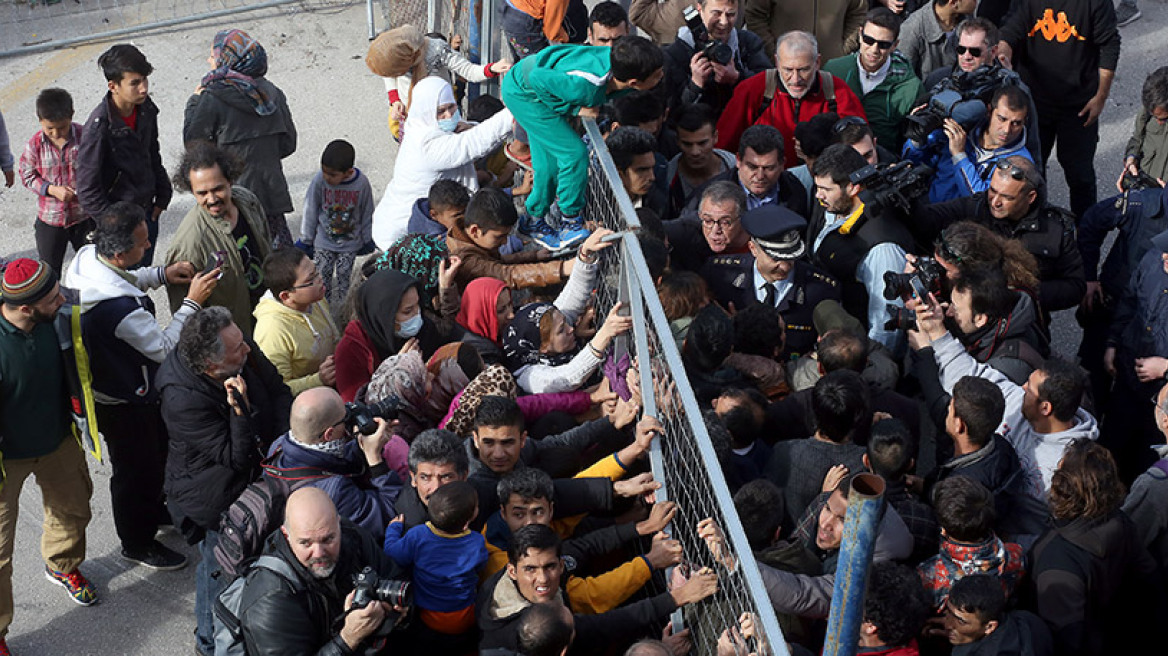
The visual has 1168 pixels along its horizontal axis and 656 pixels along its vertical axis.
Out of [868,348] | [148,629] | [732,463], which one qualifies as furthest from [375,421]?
[868,348]

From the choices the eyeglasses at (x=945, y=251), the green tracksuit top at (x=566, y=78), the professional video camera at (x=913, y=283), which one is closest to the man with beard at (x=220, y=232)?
the green tracksuit top at (x=566, y=78)

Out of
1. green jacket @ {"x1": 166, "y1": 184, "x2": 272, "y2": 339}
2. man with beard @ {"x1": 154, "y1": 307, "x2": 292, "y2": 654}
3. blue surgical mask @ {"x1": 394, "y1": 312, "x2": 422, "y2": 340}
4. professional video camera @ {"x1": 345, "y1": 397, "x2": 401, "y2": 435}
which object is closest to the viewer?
professional video camera @ {"x1": 345, "y1": 397, "x2": 401, "y2": 435}

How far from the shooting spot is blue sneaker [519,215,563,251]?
596 cm

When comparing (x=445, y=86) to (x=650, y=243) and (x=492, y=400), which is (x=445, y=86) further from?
(x=492, y=400)

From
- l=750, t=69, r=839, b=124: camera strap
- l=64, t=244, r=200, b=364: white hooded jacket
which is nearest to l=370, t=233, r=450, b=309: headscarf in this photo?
l=64, t=244, r=200, b=364: white hooded jacket

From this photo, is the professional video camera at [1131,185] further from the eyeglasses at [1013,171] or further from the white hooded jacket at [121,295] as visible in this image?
the white hooded jacket at [121,295]

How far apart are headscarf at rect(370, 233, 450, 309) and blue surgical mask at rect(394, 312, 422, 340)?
0.23 meters

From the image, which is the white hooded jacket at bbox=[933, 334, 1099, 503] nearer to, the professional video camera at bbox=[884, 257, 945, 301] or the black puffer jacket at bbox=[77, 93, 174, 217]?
the professional video camera at bbox=[884, 257, 945, 301]

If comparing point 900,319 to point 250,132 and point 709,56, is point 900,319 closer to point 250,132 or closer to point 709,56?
point 709,56

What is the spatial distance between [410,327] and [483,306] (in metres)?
0.34

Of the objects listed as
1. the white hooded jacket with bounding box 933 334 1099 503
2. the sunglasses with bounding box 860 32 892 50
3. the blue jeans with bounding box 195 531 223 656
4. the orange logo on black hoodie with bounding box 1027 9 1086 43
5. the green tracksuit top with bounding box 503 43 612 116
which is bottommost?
the blue jeans with bounding box 195 531 223 656

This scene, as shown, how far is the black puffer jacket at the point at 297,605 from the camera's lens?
3922 mm

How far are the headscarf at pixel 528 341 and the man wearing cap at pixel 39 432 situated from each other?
6.30 feet

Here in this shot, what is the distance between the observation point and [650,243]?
17.2 ft
